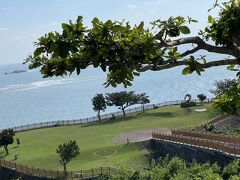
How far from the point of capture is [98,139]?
5134cm

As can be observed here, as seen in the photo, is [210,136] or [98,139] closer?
[210,136]

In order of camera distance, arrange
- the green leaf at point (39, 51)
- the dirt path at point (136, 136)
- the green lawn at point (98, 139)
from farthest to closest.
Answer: the dirt path at point (136, 136)
the green lawn at point (98, 139)
the green leaf at point (39, 51)

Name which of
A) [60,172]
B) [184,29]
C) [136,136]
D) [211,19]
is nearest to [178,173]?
[60,172]

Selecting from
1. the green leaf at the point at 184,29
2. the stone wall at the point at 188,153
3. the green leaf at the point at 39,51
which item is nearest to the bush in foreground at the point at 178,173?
the stone wall at the point at 188,153

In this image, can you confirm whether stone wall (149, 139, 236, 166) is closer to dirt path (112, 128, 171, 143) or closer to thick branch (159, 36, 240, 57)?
dirt path (112, 128, 171, 143)

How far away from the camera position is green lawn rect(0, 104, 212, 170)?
42562 millimetres

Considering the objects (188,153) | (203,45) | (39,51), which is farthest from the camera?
(188,153)

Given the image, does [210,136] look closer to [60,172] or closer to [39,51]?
[60,172]

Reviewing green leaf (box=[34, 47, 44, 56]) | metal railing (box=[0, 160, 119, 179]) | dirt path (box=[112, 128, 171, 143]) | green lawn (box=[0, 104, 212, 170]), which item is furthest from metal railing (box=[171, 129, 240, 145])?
green leaf (box=[34, 47, 44, 56])

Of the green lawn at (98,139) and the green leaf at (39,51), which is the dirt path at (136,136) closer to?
the green lawn at (98,139)

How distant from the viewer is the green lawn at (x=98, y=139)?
42.6 metres

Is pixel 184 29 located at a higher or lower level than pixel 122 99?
higher

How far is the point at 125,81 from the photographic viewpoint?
7020 millimetres

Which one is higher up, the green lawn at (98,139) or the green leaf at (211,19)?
the green leaf at (211,19)
